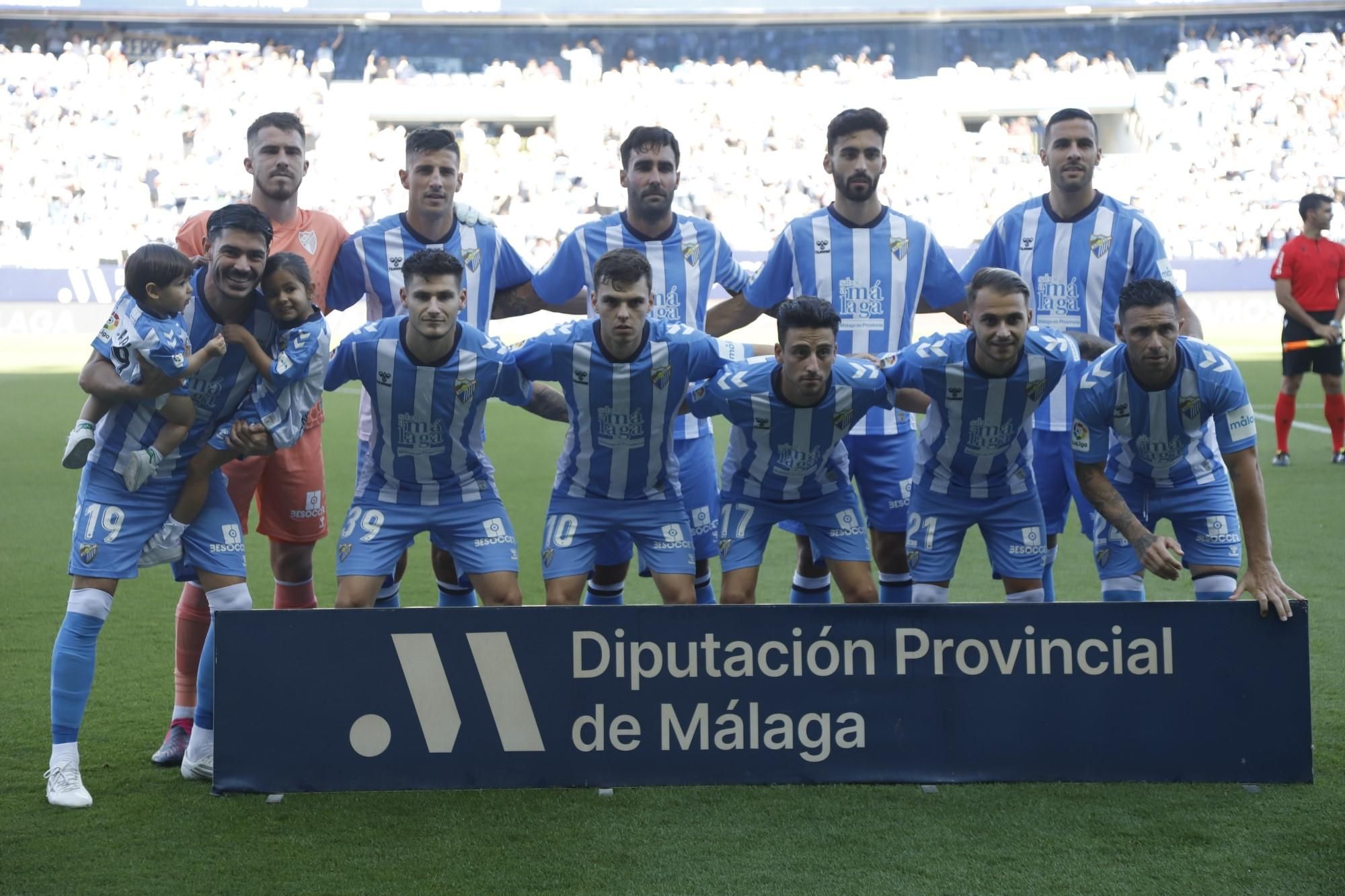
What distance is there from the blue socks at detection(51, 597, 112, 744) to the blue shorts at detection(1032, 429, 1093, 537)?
3.13 metres

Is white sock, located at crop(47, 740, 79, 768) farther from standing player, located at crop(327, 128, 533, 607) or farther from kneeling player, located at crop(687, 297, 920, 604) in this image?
kneeling player, located at crop(687, 297, 920, 604)

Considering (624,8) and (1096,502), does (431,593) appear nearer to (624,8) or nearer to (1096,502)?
(1096,502)

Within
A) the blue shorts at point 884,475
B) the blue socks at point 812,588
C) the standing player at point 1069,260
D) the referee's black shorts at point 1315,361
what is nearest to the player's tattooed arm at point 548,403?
the blue shorts at point 884,475

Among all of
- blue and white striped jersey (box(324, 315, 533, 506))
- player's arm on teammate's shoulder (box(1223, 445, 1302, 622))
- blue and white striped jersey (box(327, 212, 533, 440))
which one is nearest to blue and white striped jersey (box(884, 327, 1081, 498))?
player's arm on teammate's shoulder (box(1223, 445, 1302, 622))

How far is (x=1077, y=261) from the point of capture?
16.3 feet

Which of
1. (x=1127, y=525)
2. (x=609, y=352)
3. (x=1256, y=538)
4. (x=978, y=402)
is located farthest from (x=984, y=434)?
(x=609, y=352)

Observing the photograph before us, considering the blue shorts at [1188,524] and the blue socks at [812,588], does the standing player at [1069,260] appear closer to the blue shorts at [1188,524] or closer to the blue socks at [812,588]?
the blue shorts at [1188,524]

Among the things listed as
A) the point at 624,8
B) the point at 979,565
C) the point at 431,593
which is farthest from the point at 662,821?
the point at 624,8

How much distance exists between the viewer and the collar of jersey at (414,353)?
4234 mm

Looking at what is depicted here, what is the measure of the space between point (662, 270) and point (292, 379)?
1.49 metres

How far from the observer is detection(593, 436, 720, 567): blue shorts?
4832mm

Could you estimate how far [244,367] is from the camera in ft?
13.4

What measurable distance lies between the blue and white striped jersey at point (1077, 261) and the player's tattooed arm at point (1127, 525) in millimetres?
722

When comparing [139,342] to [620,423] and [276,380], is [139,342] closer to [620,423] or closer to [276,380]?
[276,380]
